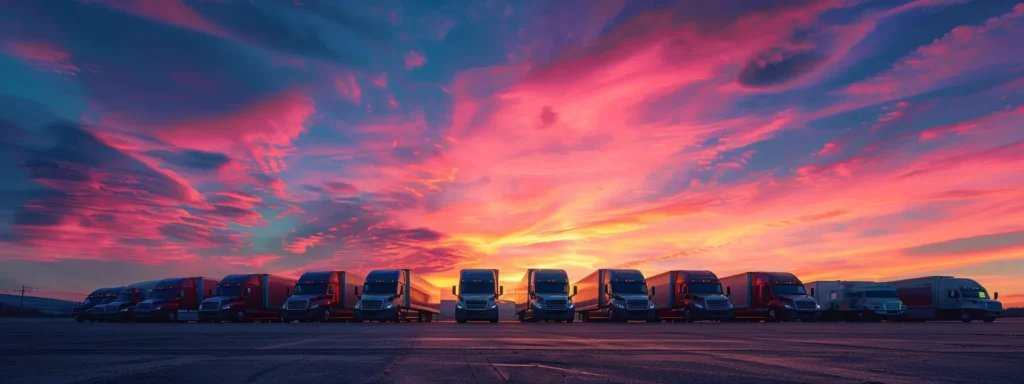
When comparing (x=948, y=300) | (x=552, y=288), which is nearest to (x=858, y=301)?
(x=948, y=300)

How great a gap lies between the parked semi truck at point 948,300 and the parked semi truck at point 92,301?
183ft

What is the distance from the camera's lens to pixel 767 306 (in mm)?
41438

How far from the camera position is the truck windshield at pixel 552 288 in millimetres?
39500

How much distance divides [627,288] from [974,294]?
80.1 feet

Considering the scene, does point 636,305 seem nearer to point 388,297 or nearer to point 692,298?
point 692,298

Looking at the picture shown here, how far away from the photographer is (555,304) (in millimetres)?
38250

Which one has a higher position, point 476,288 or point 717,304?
point 476,288

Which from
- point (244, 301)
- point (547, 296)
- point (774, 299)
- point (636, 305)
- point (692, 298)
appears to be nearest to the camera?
point (636, 305)

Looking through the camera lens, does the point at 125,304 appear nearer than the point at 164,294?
No

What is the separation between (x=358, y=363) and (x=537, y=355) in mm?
2817

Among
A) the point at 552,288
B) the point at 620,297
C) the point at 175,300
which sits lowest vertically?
the point at 175,300

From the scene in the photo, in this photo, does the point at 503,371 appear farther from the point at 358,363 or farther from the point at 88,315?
the point at 88,315

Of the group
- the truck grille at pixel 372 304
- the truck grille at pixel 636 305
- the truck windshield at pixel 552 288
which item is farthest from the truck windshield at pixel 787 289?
the truck grille at pixel 372 304

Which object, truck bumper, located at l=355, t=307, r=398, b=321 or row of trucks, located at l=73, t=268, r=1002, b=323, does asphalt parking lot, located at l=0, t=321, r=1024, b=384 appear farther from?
row of trucks, located at l=73, t=268, r=1002, b=323
